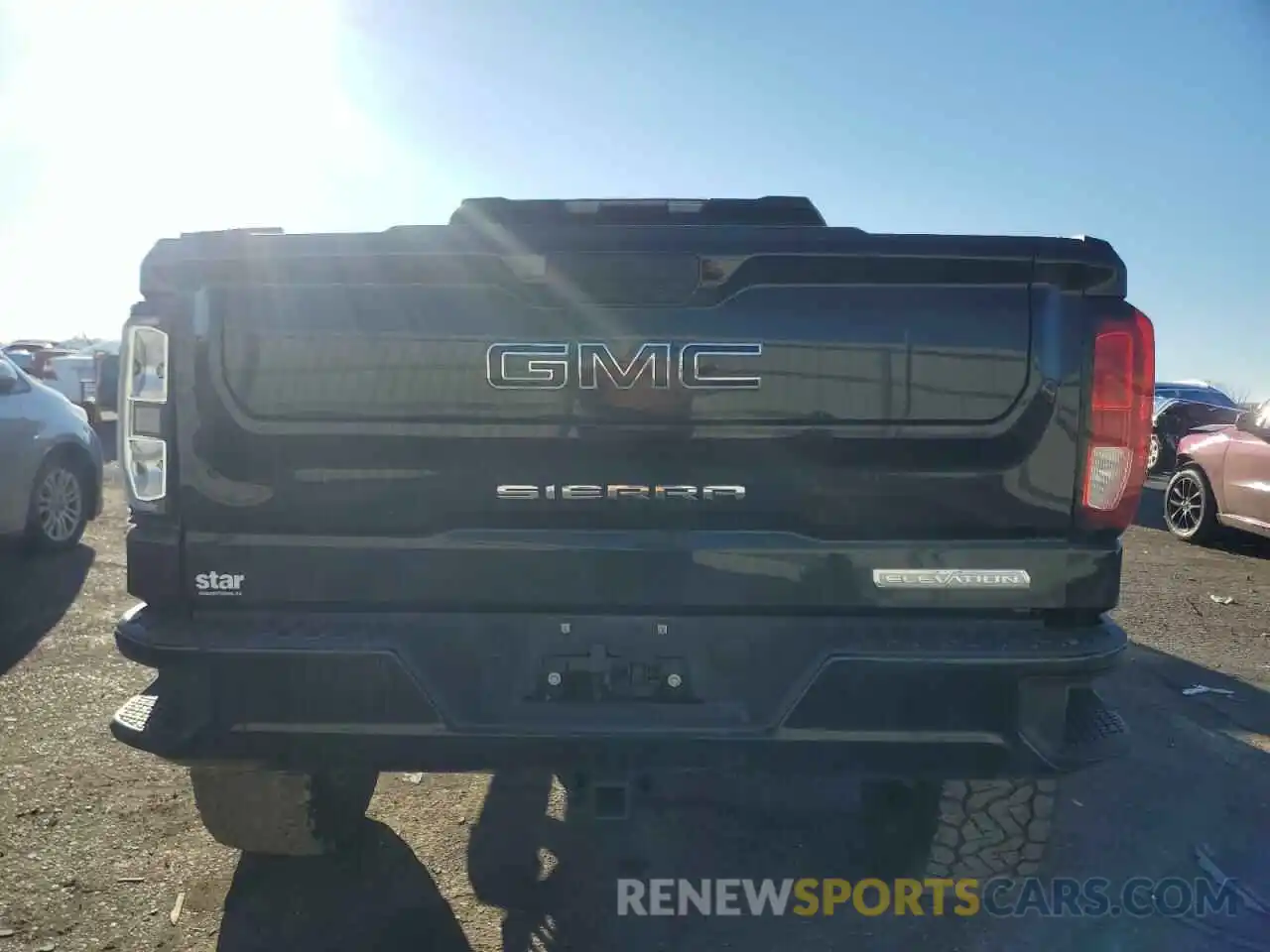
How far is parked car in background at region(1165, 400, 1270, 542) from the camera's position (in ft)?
29.0

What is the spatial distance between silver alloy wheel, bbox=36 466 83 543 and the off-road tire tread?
23.4 feet

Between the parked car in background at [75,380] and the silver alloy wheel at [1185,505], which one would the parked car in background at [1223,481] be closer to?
the silver alloy wheel at [1185,505]

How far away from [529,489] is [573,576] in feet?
0.77

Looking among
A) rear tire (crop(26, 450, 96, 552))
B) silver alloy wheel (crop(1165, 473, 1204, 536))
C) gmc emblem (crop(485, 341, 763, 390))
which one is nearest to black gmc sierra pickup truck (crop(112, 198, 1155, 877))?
gmc emblem (crop(485, 341, 763, 390))

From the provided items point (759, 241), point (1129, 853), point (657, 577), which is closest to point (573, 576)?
point (657, 577)

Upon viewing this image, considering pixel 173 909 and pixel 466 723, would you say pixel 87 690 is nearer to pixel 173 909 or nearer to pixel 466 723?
pixel 173 909

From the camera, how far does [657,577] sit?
7.86ft

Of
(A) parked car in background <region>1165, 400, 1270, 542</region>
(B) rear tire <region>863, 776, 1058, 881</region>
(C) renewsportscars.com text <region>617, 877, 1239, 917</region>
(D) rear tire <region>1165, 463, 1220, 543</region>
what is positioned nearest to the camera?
(B) rear tire <region>863, 776, 1058, 881</region>

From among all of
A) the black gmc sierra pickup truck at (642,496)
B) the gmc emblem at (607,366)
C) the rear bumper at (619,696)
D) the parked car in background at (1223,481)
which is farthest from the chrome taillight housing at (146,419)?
the parked car in background at (1223,481)

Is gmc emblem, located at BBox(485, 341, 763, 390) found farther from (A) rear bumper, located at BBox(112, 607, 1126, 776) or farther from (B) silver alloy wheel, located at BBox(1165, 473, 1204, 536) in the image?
(B) silver alloy wheel, located at BBox(1165, 473, 1204, 536)

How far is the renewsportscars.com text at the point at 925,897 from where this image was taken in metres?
3.13

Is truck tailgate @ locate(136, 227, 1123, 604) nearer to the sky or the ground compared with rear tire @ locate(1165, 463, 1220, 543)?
nearer to the sky

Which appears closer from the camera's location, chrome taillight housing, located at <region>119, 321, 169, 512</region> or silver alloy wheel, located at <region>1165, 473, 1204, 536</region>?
chrome taillight housing, located at <region>119, 321, 169, 512</region>

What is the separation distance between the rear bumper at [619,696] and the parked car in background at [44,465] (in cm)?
574
